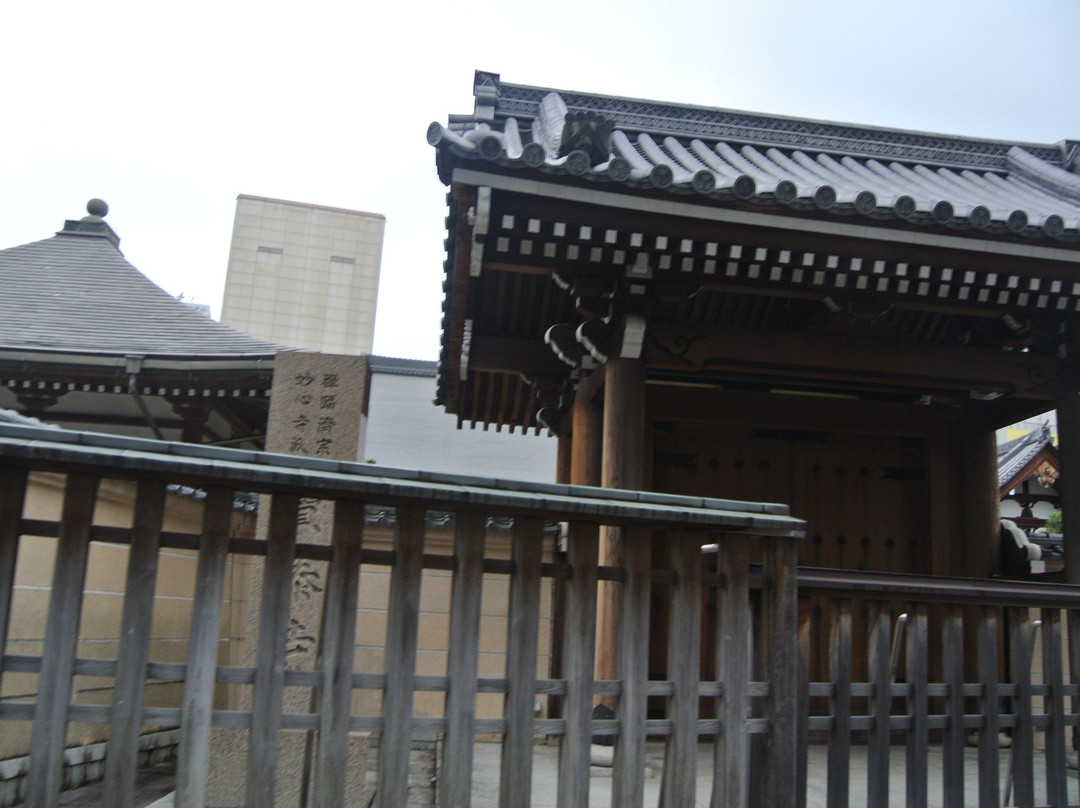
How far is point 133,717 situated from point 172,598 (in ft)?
14.9

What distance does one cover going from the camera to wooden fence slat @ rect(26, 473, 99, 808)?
2783 millimetres

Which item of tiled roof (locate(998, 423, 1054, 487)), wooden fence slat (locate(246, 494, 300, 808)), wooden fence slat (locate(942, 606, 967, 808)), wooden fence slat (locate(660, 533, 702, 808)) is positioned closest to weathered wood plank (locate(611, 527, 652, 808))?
wooden fence slat (locate(660, 533, 702, 808))

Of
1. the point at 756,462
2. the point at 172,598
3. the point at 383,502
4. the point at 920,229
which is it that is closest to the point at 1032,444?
the point at 756,462

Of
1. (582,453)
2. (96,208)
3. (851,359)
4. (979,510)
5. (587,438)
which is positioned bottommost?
(979,510)

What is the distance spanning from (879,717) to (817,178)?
4443mm

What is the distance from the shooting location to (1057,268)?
5527mm

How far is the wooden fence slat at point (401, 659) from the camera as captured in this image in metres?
3.05

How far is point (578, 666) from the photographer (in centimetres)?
335

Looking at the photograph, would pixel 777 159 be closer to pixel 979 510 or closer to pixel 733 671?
pixel 979 510

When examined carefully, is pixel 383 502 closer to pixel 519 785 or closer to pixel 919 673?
pixel 519 785

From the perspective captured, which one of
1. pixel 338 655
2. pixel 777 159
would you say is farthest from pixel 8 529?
pixel 777 159

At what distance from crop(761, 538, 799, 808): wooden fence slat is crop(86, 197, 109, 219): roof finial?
13.1 m

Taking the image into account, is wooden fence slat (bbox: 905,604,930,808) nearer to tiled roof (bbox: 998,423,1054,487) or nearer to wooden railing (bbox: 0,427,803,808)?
wooden railing (bbox: 0,427,803,808)

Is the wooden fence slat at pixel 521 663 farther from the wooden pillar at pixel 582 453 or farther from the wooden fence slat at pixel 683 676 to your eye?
the wooden pillar at pixel 582 453
